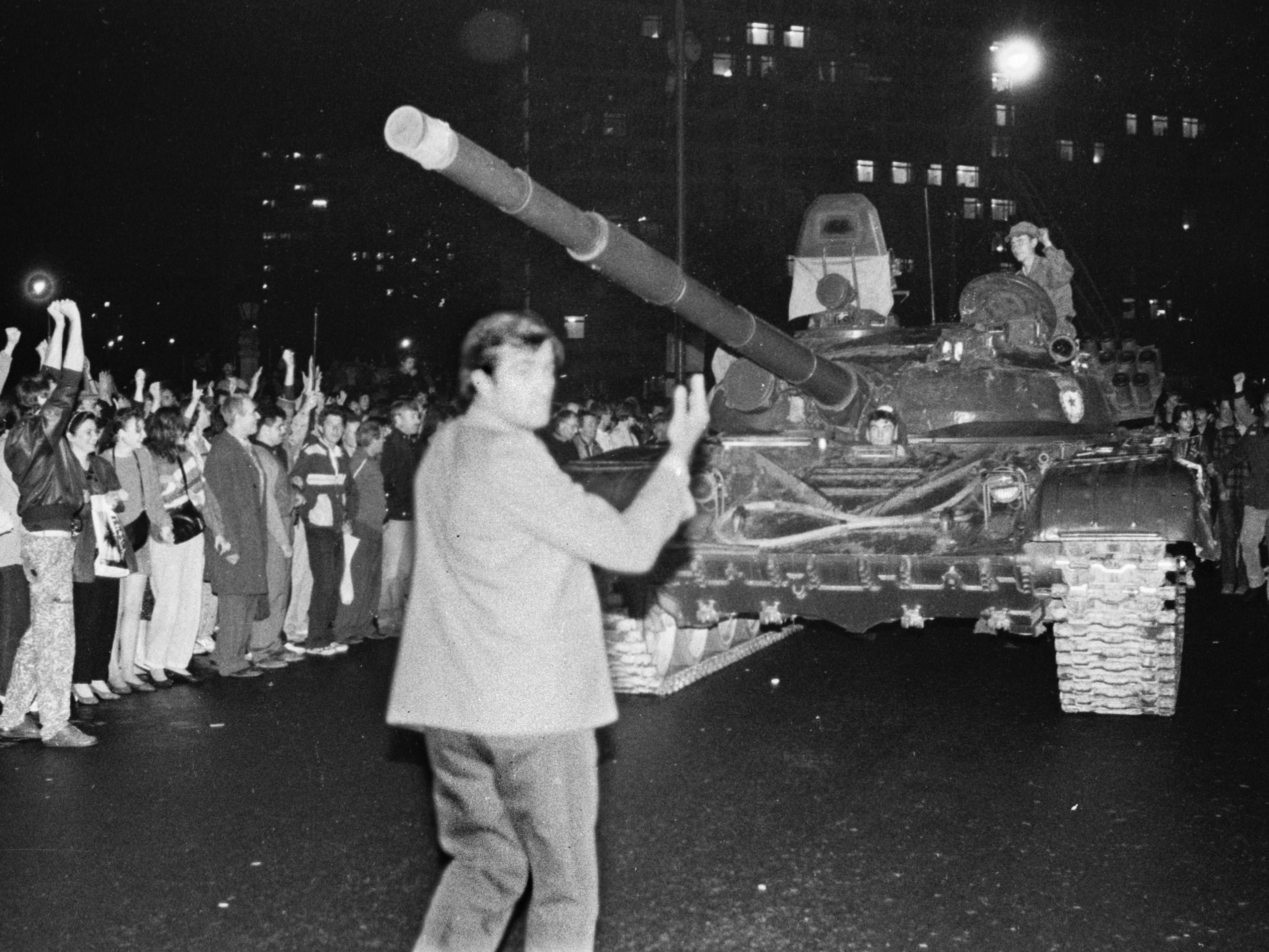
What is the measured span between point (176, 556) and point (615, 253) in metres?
4.55

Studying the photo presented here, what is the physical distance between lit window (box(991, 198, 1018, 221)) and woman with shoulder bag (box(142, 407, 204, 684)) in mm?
62085

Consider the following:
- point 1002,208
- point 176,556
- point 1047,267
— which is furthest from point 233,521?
point 1002,208

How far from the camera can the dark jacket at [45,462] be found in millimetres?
7438

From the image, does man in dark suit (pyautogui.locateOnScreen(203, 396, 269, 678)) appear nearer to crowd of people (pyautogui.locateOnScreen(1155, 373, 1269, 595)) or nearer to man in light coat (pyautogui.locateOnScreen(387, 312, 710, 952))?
man in light coat (pyautogui.locateOnScreen(387, 312, 710, 952))

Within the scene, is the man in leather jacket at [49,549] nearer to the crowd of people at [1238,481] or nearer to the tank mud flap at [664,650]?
the tank mud flap at [664,650]

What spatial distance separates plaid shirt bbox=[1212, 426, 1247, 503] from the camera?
1445 cm

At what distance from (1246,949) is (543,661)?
2544 mm

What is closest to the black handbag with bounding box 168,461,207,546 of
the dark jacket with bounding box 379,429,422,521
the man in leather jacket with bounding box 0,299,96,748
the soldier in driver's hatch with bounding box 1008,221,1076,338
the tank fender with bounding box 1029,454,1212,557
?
the man in leather jacket with bounding box 0,299,96,748

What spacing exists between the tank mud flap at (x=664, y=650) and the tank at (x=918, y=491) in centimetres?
2

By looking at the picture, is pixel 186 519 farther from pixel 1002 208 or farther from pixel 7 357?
pixel 1002 208

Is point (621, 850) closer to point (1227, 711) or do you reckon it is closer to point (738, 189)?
point (1227, 711)

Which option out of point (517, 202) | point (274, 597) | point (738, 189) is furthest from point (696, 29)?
point (517, 202)

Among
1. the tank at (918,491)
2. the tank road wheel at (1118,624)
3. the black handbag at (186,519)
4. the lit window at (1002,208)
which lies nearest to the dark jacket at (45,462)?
the black handbag at (186,519)

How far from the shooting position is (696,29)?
64.1 m
